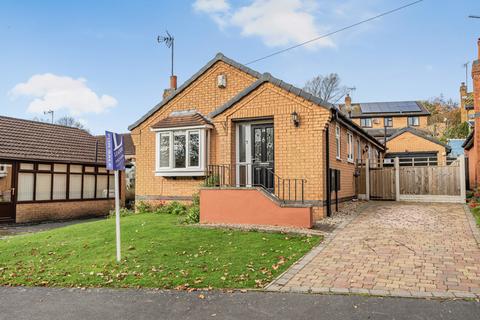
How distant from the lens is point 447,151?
1259 inches

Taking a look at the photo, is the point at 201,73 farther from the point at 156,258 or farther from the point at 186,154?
the point at 156,258

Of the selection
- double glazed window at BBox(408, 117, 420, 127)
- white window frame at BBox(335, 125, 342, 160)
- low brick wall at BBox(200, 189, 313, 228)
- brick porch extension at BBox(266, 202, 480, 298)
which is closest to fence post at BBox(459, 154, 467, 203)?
brick porch extension at BBox(266, 202, 480, 298)

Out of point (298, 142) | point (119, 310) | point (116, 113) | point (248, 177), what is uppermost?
point (116, 113)

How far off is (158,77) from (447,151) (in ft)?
85.5

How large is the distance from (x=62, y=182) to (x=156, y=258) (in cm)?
1372

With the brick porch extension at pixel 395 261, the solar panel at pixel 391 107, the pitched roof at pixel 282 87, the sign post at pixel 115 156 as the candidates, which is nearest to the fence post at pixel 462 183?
the brick porch extension at pixel 395 261

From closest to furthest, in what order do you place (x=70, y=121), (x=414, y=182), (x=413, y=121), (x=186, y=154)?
(x=186, y=154)
(x=414, y=182)
(x=413, y=121)
(x=70, y=121)

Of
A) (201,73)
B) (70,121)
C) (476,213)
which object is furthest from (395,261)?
(70,121)

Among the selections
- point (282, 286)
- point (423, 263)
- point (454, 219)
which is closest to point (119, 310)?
point (282, 286)

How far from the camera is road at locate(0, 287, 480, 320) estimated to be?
4.46 metres

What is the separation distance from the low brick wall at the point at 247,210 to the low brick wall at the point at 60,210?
1045cm

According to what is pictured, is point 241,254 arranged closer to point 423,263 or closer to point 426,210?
point 423,263

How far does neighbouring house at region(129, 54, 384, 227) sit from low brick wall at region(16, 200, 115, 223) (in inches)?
221

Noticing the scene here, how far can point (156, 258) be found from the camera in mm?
7297
